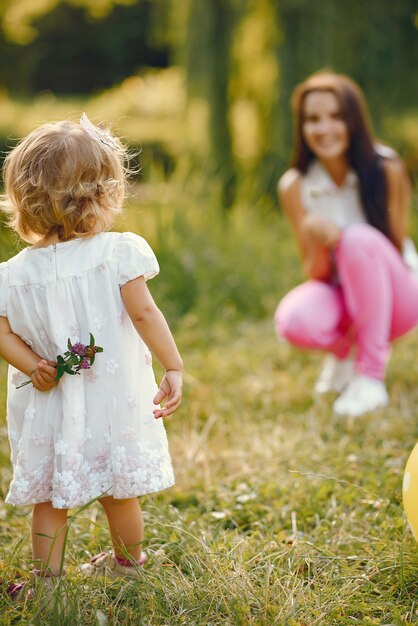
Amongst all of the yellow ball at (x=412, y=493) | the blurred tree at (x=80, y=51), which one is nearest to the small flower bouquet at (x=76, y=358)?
the yellow ball at (x=412, y=493)

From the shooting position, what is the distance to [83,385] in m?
1.72

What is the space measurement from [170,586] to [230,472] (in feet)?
2.85

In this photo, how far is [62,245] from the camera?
1721 mm

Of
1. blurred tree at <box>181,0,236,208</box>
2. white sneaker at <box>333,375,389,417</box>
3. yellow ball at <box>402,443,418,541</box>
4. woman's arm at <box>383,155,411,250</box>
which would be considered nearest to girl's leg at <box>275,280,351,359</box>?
white sneaker at <box>333,375,389,417</box>

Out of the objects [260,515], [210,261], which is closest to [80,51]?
[210,261]

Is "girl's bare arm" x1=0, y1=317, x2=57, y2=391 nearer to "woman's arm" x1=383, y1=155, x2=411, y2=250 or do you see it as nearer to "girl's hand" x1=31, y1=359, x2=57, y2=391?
"girl's hand" x1=31, y1=359, x2=57, y2=391

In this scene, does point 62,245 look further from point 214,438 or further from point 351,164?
point 351,164

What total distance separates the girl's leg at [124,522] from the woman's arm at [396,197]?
1941 millimetres

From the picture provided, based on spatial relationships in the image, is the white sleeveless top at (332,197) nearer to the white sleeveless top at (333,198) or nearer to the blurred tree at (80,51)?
the white sleeveless top at (333,198)

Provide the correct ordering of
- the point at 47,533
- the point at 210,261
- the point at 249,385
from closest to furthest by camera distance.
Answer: the point at 47,533 → the point at 249,385 → the point at 210,261

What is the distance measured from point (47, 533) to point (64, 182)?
799 millimetres

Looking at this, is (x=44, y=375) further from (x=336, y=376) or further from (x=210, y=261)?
(x=210, y=261)

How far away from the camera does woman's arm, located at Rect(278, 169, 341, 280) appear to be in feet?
10.5

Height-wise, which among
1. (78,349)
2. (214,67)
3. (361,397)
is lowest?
(361,397)
